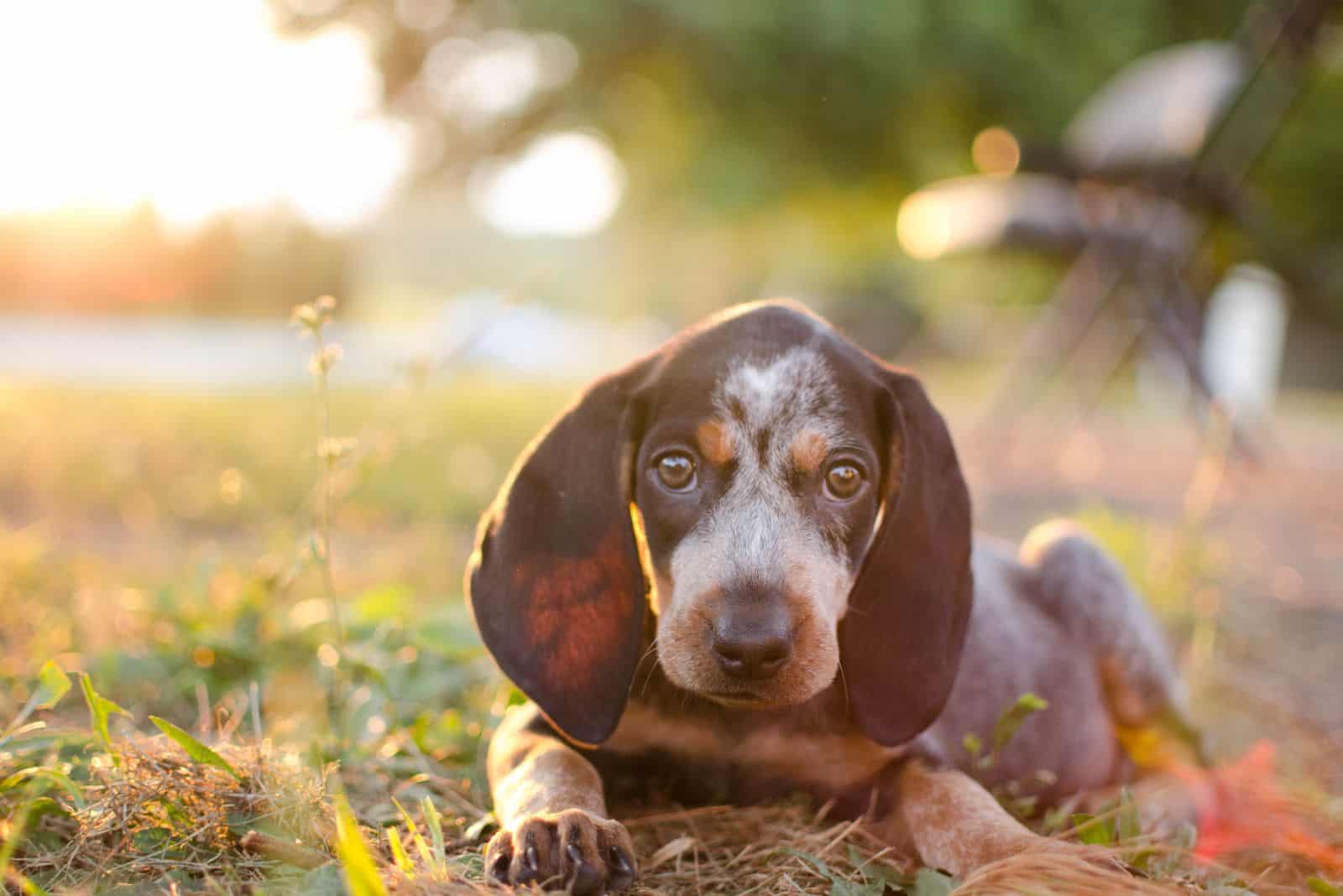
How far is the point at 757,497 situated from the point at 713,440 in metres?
0.18

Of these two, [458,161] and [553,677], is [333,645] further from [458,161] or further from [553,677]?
[458,161]

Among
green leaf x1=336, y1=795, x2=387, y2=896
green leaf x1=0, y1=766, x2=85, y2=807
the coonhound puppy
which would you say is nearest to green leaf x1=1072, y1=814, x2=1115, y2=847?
the coonhound puppy

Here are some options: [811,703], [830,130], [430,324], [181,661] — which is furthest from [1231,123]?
[430,324]

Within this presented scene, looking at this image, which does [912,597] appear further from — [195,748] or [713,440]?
[195,748]

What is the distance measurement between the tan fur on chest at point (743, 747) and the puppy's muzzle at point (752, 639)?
43 centimetres

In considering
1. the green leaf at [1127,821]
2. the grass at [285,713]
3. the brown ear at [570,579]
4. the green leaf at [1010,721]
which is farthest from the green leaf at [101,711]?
the green leaf at [1127,821]

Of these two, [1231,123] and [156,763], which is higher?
[1231,123]

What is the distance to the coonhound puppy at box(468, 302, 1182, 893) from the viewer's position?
8.99ft

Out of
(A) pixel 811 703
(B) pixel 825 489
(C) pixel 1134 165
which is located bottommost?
(A) pixel 811 703

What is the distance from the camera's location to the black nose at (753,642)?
2.51m

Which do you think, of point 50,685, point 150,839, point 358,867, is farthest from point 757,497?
point 50,685

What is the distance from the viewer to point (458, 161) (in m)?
17.6

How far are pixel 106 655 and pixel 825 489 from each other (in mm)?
2438

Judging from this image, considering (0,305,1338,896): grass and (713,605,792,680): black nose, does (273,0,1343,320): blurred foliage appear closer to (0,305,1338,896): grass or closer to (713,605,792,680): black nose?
(0,305,1338,896): grass
